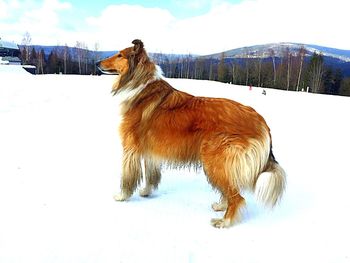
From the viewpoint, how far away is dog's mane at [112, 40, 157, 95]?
4254 millimetres

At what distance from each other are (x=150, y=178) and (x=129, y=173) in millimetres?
375

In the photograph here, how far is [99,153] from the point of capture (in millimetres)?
6324

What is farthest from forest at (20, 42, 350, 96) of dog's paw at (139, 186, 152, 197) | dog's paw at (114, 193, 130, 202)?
dog's paw at (114, 193, 130, 202)

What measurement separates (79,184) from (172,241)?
197 cm

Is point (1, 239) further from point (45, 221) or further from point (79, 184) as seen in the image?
point (79, 184)

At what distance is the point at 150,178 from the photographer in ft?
14.8

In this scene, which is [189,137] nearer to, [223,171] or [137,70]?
[223,171]

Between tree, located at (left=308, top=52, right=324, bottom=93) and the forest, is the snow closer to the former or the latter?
the forest

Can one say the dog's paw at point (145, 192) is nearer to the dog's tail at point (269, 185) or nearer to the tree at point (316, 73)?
the dog's tail at point (269, 185)

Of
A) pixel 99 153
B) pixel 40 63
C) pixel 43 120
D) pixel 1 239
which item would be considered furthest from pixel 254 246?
pixel 40 63

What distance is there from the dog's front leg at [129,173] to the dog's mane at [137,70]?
3.02 ft

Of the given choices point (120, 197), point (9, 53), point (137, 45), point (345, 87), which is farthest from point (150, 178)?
point (345, 87)

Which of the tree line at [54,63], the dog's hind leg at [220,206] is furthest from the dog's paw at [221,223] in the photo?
the tree line at [54,63]

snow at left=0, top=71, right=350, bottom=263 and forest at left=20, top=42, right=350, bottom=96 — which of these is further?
forest at left=20, top=42, right=350, bottom=96
